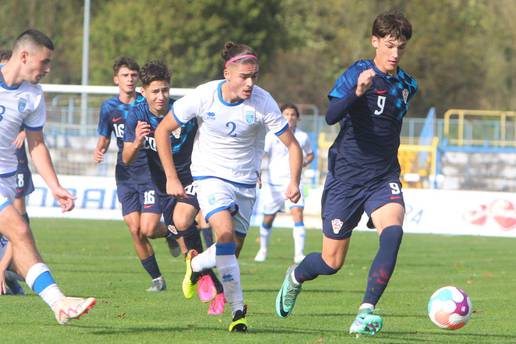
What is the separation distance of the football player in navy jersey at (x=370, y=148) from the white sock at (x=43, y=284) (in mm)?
2307

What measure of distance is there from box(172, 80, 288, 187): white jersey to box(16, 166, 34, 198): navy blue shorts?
141 inches

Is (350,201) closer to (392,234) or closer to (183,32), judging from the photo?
(392,234)

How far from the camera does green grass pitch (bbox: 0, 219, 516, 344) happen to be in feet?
29.5

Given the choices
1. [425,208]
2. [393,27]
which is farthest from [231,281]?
[425,208]

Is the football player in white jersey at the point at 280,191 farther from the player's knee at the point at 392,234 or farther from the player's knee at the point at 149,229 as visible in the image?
the player's knee at the point at 392,234

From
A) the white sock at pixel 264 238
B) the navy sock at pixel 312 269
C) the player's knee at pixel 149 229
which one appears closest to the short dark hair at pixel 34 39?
the navy sock at pixel 312 269

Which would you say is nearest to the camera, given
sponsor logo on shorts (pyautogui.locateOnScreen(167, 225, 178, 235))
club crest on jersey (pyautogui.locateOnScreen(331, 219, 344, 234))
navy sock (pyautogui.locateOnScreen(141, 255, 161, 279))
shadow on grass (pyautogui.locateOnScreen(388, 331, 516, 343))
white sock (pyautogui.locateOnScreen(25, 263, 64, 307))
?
white sock (pyautogui.locateOnScreen(25, 263, 64, 307))

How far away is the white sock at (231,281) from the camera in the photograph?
30.0 ft

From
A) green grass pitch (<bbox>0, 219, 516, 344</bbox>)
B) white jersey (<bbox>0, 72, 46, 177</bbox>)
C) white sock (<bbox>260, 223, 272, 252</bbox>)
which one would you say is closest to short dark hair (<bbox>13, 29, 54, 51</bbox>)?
white jersey (<bbox>0, 72, 46, 177</bbox>)

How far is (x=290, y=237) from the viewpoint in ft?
76.5

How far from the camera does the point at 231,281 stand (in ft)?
30.4

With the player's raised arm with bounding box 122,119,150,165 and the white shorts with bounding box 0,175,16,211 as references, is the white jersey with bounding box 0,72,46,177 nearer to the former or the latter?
the white shorts with bounding box 0,175,16,211

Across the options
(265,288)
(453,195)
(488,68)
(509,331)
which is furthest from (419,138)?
(509,331)

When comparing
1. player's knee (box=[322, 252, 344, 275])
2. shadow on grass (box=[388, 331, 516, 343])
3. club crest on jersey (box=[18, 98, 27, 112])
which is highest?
club crest on jersey (box=[18, 98, 27, 112])
